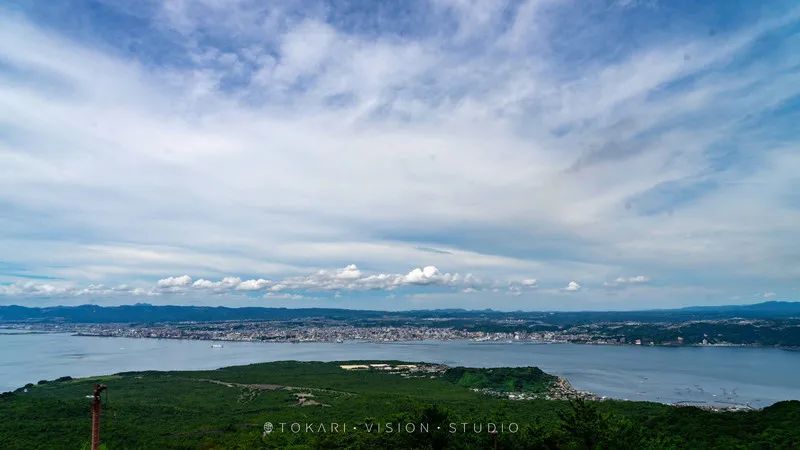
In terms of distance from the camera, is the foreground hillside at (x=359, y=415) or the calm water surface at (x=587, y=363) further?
the calm water surface at (x=587, y=363)

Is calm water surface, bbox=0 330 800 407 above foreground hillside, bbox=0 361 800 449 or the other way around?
the other way around

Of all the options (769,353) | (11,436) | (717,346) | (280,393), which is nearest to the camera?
(11,436)

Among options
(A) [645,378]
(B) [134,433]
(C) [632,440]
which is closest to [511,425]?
(C) [632,440]

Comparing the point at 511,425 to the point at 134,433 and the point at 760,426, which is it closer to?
the point at 760,426

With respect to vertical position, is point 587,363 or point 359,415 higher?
point 359,415

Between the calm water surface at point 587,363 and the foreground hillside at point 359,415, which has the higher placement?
the foreground hillside at point 359,415
